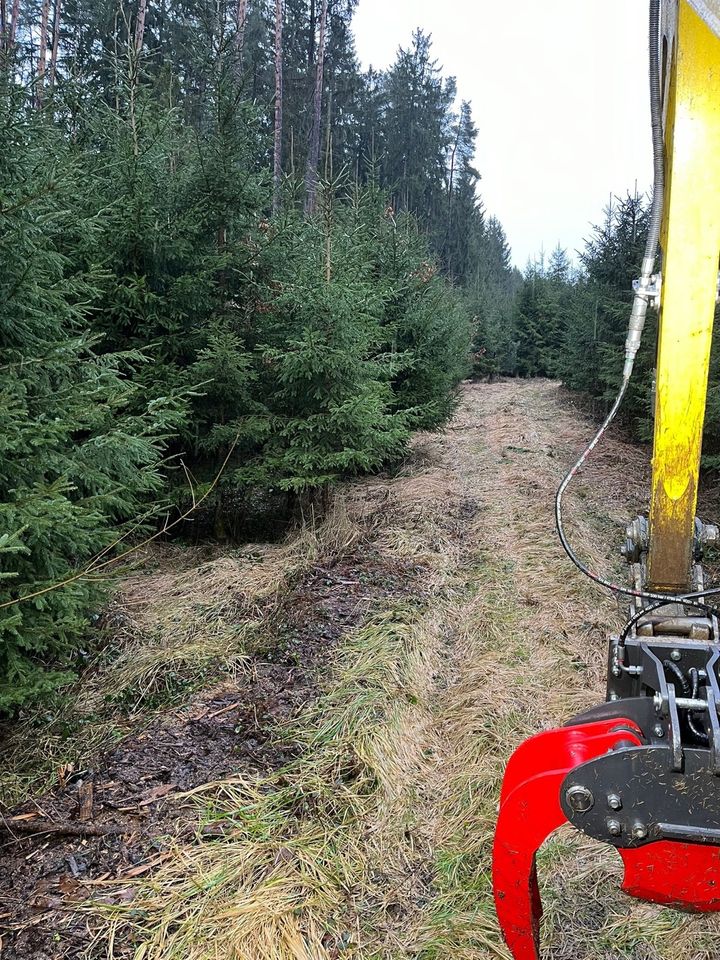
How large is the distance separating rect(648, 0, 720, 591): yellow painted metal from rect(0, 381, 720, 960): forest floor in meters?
1.70

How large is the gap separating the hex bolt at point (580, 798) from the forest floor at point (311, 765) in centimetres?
111

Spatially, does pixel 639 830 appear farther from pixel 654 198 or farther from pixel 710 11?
pixel 710 11

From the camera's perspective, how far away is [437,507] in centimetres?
675

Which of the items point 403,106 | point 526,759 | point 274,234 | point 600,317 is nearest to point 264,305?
point 274,234

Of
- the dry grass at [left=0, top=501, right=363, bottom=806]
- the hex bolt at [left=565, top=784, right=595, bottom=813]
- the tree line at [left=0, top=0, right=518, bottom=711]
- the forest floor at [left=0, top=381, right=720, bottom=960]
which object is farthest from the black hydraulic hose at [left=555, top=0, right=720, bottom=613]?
the tree line at [left=0, top=0, right=518, bottom=711]

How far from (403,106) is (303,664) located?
3575 centimetres

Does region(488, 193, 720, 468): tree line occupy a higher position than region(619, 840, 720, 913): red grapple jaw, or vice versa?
region(488, 193, 720, 468): tree line

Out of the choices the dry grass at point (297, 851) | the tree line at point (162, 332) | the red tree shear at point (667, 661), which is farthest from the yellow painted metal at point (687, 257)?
the tree line at point (162, 332)

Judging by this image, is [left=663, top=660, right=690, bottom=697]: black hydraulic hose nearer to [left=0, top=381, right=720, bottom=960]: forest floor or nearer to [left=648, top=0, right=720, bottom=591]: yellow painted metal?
[left=648, top=0, right=720, bottom=591]: yellow painted metal

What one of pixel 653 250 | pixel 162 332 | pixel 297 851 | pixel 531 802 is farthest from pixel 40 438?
pixel 162 332

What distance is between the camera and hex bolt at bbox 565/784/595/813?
144 cm

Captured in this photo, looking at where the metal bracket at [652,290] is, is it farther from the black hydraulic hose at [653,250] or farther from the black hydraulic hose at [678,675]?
the black hydraulic hose at [678,675]

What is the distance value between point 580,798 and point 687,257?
1530 mm

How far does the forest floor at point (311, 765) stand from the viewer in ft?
7.20
